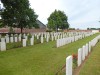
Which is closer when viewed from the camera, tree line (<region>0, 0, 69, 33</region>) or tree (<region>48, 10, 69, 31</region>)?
tree line (<region>0, 0, 69, 33</region>)

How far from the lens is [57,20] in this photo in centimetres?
7988

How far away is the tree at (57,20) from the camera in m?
74.6

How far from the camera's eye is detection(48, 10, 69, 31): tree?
74.6 meters

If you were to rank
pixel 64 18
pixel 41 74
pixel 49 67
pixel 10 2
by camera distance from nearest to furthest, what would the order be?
pixel 41 74 < pixel 49 67 < pixel 10 2 < pixel 64 18

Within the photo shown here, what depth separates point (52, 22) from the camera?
7394cm

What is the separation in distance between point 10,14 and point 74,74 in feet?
70.8

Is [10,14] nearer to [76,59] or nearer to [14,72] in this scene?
[76,59]

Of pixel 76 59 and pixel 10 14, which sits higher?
pixel 10 14

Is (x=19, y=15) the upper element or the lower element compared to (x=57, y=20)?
lower

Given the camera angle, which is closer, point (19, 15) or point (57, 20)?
A: point (19, 15)

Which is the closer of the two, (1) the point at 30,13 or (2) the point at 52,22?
(1) the point at 30,13

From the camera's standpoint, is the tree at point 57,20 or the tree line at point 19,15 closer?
the tree line at point 19,15

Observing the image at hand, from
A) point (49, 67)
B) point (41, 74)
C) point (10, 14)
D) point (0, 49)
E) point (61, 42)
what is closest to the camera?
point (41, 74)

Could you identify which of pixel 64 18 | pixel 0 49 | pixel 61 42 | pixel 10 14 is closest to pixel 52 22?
pixel 64 18
